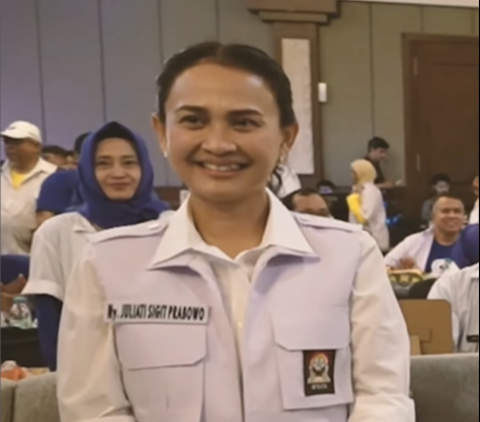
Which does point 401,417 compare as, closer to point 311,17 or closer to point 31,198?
point 31,198

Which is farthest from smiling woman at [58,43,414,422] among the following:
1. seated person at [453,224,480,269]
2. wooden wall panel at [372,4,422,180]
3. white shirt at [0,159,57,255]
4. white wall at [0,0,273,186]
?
seated person at [453,224,480,269]

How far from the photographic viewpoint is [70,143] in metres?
0.84

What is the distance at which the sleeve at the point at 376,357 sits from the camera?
0.63 m

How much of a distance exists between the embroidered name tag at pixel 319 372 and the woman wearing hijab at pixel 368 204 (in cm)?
37

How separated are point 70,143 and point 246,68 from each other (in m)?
0.29

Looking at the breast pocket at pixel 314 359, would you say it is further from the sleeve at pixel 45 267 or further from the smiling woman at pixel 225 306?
the sleeve at pixel 45 267

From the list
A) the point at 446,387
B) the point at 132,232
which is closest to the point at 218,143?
the point at 132,232

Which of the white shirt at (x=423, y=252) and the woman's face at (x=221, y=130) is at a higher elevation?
the woman's face at (x=221, y=130)

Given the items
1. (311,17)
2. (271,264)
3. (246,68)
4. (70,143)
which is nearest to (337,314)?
(271,264)

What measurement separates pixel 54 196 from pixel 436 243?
0.77m

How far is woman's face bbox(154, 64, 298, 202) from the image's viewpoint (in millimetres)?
607

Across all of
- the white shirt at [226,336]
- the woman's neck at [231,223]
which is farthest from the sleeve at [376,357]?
the woman's neck at [231,223]

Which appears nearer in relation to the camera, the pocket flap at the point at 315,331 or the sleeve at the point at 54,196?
the pocket flap at the point at 315,331

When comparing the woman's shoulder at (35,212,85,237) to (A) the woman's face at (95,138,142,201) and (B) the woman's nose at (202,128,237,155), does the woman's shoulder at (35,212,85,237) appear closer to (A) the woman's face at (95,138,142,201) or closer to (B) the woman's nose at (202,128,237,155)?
(A) the woman's face at (95,138,142,201)
